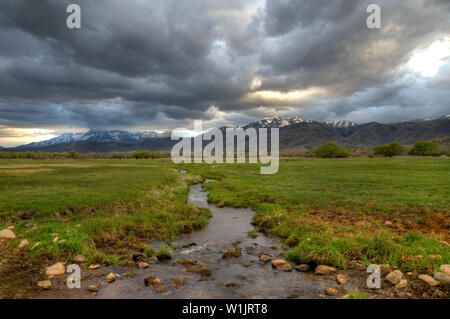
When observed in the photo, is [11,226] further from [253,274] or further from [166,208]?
[253,274]

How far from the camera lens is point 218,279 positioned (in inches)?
383

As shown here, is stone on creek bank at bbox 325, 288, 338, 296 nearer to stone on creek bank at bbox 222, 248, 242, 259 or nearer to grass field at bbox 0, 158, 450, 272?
grass field at bbox 0, 158, 450, 272

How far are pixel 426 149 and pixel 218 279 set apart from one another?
609 feet

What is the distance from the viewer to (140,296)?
27.2ft

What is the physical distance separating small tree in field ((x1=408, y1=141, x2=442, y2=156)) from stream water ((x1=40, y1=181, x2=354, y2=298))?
179 m

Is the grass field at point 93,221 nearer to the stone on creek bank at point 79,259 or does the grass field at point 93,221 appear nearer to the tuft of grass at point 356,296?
the stone on creek bank at point 79,259

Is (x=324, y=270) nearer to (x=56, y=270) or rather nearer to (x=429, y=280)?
(x=429, y=280)

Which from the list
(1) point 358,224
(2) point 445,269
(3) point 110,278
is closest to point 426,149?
(1) point 358,224

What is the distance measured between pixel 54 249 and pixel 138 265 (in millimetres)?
4514

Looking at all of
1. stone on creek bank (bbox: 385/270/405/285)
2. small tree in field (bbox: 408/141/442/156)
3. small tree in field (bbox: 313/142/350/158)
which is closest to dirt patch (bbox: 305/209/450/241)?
stone on creek bank (bbox: 385/270/405/285)

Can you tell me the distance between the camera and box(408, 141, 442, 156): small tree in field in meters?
139

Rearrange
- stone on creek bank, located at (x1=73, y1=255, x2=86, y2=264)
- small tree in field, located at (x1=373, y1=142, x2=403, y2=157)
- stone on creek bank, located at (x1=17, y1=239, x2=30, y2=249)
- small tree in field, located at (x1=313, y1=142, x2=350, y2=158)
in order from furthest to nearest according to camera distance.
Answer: small tree in field, located at (x1=313, y1=142, x2=350, y2=158) → small tree in field, located at (x1=373, y1=142, x2=403, y2=157) → stone on creek bank, located at (x1=17, y1=239, x2=30, y2=249) → stone on creek bank, located at (x1=73, y1=255, x2=86, y2=264)

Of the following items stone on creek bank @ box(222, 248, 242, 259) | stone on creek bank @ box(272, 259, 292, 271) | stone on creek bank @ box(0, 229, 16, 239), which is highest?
stone on creek bank @ box(0, 229, 16, 239)
